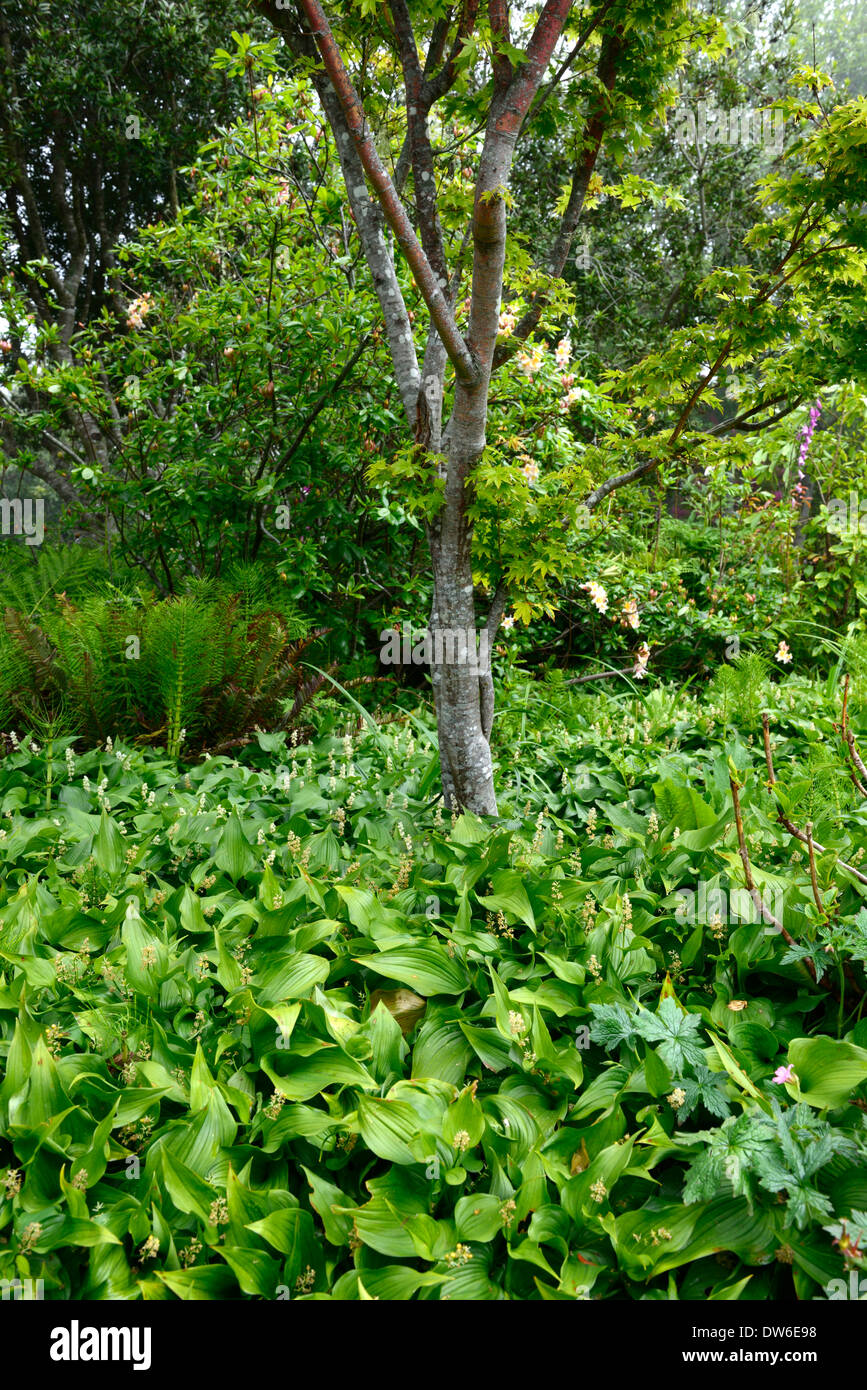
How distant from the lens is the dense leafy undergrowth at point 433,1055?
1.40m

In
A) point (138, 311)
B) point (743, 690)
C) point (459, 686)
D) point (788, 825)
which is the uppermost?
point (138, 311)

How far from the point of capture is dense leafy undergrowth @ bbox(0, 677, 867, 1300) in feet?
4.59

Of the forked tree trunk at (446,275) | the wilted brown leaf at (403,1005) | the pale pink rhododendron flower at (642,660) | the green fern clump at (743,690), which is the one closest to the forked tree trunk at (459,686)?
the forked tree trunk at (446,275)

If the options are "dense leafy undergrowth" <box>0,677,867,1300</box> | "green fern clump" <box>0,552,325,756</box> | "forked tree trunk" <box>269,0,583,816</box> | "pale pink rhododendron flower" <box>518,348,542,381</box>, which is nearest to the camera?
"dense leafy undergrowth" <box>0,677,867,1300</box>

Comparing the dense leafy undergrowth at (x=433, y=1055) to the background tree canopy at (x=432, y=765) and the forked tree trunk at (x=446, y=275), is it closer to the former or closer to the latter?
the background tree canopy at (x=432, y=765)

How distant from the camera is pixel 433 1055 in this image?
1.79 metres

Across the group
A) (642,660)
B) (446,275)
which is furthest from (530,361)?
(446,275)

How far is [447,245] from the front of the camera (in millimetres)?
3371

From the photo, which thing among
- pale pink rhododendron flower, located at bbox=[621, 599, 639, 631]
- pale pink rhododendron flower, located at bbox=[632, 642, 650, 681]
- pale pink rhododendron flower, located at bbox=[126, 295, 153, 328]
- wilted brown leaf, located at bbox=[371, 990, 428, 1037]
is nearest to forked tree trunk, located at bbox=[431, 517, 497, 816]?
wilted brown leaf, located at bbox=[371, 990, 428, 1037]

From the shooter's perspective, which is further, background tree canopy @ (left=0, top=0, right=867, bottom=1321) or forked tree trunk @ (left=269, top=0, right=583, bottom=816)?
forked tree trunk @ (left=269, top=0, right=583, bottom=816)

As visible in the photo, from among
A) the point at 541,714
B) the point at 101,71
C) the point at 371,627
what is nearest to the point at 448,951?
the point at 541,714

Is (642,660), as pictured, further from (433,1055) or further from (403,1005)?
(433,1055)

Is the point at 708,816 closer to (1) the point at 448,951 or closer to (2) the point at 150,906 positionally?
(1) the point at 448,951

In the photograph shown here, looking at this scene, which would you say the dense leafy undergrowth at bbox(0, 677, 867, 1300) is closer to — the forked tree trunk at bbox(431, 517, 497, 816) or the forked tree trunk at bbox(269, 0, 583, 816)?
the forked tree trunk at bbox(431, 517, 497, 816)
